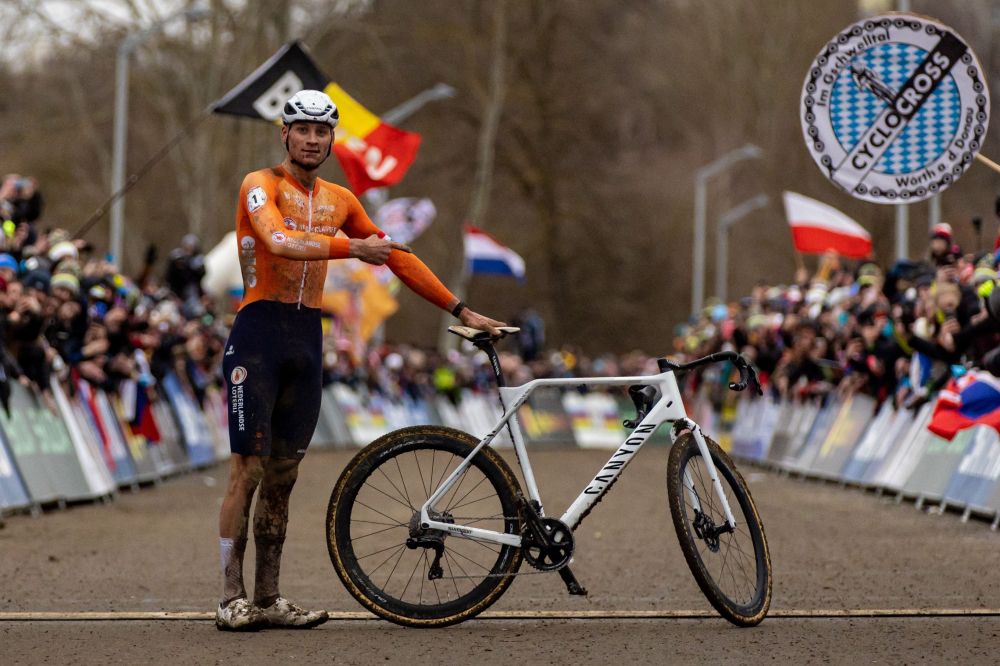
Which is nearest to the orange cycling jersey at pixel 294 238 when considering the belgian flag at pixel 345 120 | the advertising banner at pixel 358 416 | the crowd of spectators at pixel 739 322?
the crowd of spectators at pixel 739 322

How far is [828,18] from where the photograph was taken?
46219 millimetres

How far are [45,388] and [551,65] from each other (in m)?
39.9

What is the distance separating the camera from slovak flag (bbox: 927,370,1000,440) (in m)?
13.3

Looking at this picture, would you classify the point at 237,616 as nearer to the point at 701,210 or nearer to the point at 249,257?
the point at 249,257

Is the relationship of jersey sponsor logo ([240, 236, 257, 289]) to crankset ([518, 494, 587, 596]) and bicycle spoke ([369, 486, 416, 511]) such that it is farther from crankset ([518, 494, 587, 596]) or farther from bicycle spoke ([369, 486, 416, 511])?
crankset ([518, 494, 587, 596])

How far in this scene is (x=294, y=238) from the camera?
7.63 metres

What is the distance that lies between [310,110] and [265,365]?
A: 1.08 meters

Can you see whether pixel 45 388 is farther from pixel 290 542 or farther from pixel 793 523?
pixel 793 523

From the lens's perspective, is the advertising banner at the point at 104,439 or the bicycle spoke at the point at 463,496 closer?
the bicycle spoke at the point at 463,496

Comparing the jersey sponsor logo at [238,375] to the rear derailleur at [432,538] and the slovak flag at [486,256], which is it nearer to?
the rear derailleur at [432,538]

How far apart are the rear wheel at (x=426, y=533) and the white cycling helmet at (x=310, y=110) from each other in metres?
1.35

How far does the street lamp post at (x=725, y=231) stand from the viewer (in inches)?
2024

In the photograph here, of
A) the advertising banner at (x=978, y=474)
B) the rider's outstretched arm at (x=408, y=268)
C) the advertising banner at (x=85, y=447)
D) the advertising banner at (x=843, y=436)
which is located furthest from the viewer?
the advertising banner at (x=843, y=436)

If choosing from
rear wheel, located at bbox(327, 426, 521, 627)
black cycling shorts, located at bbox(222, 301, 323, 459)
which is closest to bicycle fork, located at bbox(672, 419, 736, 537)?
rear wheel, located at bbox(327, 426, 521, 627)
